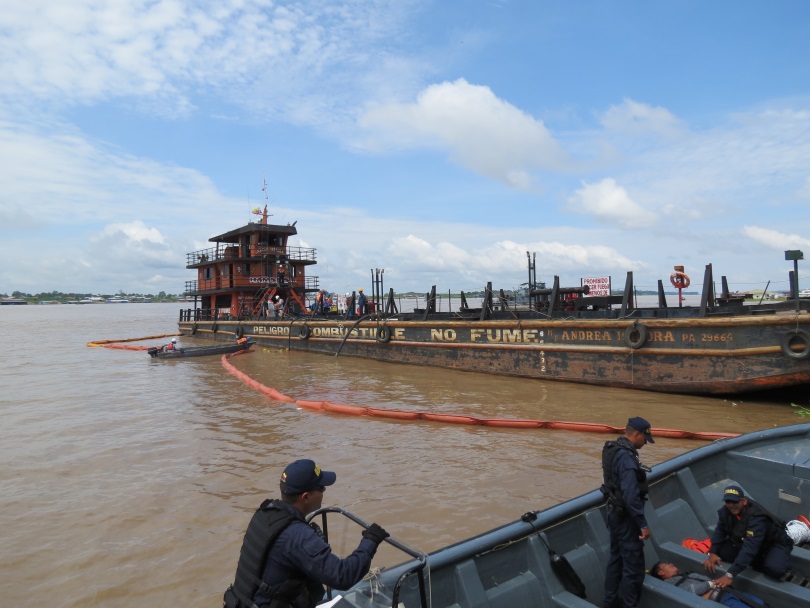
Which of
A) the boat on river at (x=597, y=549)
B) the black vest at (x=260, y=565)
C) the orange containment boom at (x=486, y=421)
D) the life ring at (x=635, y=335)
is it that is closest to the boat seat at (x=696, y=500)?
the boat on river at (x=597, y=549)

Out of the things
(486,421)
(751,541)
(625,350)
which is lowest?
(486,421)

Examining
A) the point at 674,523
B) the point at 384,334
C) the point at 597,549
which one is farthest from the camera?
the point at 384,334

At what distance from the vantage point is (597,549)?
395cm

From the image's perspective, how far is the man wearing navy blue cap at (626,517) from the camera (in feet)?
11.4

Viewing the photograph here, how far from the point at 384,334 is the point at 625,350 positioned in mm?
7997

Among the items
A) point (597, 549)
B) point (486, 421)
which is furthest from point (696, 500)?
point (486, 421)

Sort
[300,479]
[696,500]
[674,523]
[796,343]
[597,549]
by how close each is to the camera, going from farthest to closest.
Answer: [796,343], [696,500], [674,523], [597,549], [300,479]

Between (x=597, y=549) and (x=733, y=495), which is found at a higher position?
(x=733, y=495)

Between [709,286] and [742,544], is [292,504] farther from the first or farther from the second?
[709,286]

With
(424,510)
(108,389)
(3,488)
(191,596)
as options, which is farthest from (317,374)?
(191,596)

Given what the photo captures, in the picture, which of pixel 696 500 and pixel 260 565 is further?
pixel 696 500

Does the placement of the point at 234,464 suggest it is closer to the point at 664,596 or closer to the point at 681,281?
the point at 664,596

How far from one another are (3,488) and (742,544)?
869 centimetres

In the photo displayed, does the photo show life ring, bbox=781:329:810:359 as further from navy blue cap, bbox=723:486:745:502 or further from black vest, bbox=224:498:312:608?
black vest, bbox=224:498:312:608
